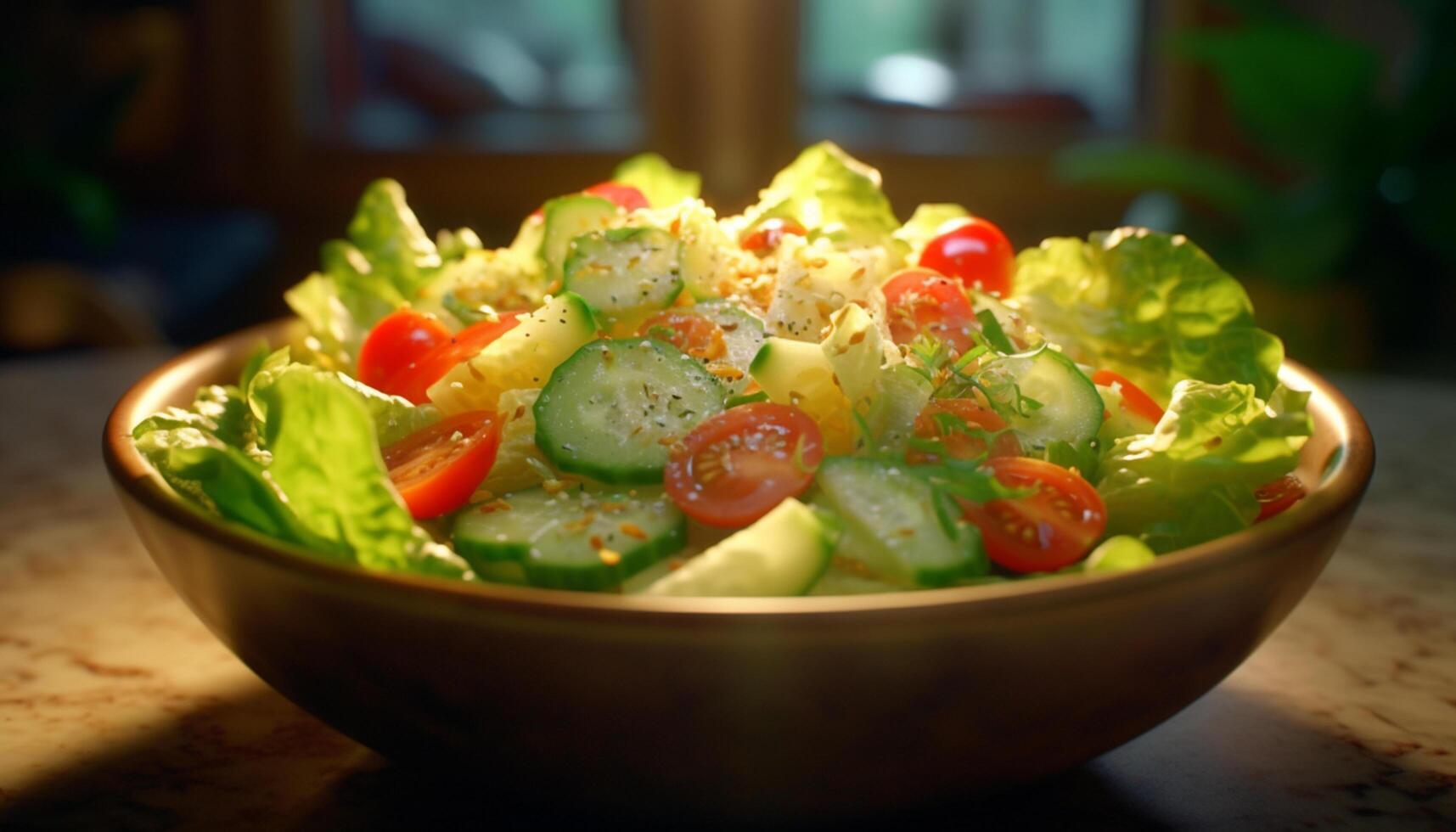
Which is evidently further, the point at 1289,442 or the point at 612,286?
the point at 612,286

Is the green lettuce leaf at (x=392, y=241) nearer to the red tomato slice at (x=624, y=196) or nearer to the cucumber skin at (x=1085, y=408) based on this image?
the red tomato slice at (x=624, y=196)

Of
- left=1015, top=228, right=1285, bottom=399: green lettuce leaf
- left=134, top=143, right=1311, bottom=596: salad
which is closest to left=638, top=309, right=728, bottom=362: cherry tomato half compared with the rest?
left=134, top=143, right=1311, bottom=596: salad

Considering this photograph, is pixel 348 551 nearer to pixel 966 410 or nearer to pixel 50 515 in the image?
pixel 966 410

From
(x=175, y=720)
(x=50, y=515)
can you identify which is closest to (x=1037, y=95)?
(x=50, y=515)

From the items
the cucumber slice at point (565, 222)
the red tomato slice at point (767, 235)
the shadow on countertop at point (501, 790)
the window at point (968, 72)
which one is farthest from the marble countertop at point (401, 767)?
the window at point (968, 72)

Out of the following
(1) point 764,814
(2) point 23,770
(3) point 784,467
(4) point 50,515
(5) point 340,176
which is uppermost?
(3) point 784,467

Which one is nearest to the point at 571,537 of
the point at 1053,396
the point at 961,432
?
the point at 961,432
